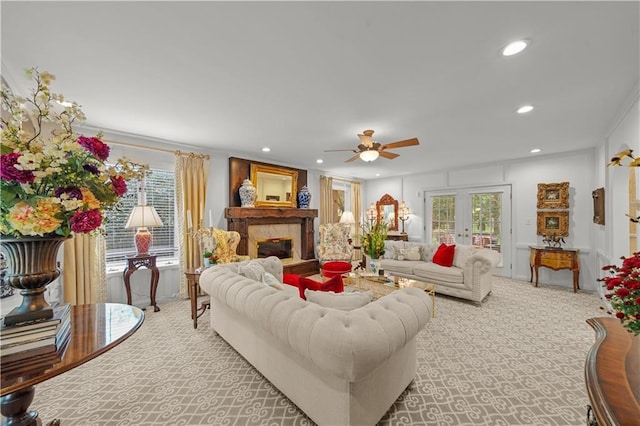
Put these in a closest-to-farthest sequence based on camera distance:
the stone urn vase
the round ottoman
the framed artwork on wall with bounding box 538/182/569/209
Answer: the round ottoman, the stone urn vase, the framed artwork on wall with bounding box 538/182/569/209

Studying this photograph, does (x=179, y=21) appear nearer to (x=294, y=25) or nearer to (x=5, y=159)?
(x=294, y=25)

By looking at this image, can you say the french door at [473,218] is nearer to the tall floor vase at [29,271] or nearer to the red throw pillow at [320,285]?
the red throw pillow at [320,285]

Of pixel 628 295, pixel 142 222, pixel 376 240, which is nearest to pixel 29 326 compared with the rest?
pixel 628 295

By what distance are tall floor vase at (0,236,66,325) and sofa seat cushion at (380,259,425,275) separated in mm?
4312

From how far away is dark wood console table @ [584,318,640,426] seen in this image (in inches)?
28.9

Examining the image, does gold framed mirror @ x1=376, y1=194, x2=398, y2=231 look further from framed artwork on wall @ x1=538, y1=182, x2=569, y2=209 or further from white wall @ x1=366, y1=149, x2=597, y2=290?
framed artwork on wall @ x1=538, y1=182, x2=569, y2=209

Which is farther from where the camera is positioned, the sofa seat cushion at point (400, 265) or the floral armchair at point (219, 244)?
the sofa seat cushion at point (400, 265)

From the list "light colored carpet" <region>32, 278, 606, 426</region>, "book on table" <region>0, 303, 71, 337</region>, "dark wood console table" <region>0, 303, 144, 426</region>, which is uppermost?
"book on table" <region>0, 303, 71, 337</region>

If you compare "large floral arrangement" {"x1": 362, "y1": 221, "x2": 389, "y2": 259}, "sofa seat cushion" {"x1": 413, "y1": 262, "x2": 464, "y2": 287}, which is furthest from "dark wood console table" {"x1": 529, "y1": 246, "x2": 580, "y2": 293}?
"large floral arrangement" {"x1": 362, "y1": 221, "x2": 389, "y2": 259}

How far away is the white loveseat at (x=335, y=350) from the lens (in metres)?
1.33

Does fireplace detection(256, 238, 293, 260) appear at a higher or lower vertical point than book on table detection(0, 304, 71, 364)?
lower

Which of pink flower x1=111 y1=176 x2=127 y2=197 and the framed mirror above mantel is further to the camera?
the framed mirror above mantel

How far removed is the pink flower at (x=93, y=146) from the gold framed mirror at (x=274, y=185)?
378cm

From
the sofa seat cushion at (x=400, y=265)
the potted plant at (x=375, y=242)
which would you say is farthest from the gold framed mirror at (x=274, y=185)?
the sofa seat cushion at (x=400, y=265)
